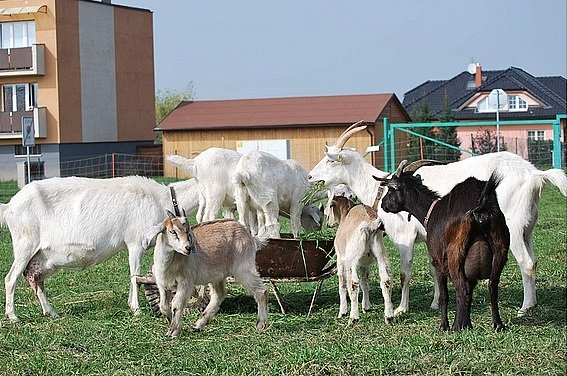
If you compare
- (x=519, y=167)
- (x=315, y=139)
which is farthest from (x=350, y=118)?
(x=519, y=167)

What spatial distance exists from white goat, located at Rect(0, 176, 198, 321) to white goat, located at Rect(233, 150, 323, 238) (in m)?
0.92

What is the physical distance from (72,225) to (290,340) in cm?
308

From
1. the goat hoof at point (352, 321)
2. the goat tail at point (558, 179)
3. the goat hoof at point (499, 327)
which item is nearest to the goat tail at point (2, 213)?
the goat hoof at point (352, 321)

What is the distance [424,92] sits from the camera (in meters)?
69.8

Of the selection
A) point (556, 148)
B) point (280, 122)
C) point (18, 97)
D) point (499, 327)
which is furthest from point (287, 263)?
point (18, 97)

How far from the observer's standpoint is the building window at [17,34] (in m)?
43.4

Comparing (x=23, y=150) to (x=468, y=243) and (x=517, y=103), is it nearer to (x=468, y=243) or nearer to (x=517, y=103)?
(x=517, y=103)

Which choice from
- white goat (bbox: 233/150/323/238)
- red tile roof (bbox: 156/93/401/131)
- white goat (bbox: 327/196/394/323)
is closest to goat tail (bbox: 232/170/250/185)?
white goat (bbox: 233/150/323/238)

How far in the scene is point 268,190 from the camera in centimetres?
1085

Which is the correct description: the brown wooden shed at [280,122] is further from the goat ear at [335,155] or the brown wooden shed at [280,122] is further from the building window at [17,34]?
the goat ear at [335,155]

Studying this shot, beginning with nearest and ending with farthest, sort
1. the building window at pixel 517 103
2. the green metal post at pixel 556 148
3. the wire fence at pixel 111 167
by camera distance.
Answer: the green metal post at pixel 556 148, the wire fence at pixel 111 167, the building window at pixel 517 103

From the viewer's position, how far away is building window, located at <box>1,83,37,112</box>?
142 ft

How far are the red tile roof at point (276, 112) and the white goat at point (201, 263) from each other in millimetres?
29757

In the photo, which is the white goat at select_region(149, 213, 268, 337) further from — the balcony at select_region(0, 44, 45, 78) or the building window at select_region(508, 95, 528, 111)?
the building window at select_region(508, 95, 528, 111)
